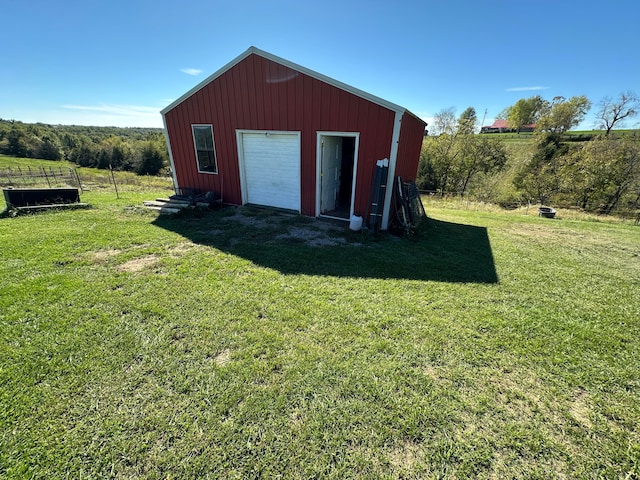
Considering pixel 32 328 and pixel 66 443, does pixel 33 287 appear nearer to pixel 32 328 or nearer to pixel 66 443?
pixel 32 328

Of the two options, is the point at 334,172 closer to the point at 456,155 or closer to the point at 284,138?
the point at 284,138

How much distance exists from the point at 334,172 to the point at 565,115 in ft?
92.0

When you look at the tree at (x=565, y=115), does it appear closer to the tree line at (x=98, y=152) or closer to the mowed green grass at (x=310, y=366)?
the mowed green grass at (x=310, y=366)

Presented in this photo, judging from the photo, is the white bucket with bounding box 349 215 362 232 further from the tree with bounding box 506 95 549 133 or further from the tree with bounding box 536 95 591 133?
the tree with bounding box 506 95 549 133

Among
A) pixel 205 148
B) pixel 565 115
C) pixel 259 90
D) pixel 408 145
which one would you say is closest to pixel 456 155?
pixel 565 115

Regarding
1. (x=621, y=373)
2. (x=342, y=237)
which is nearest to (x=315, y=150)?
(x=342, y=237)

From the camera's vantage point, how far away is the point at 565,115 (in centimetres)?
2289

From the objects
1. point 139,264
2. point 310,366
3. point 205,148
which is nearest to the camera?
point 310,366

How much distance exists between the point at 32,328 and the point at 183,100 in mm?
7579

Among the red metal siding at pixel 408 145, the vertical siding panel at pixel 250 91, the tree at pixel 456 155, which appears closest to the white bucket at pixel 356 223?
the red metal siding at pixel 408 145

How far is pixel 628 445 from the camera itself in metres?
1.87

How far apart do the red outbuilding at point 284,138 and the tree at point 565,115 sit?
2402cm

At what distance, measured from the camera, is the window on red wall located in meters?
8.09

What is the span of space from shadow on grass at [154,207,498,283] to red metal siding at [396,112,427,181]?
1907mm
